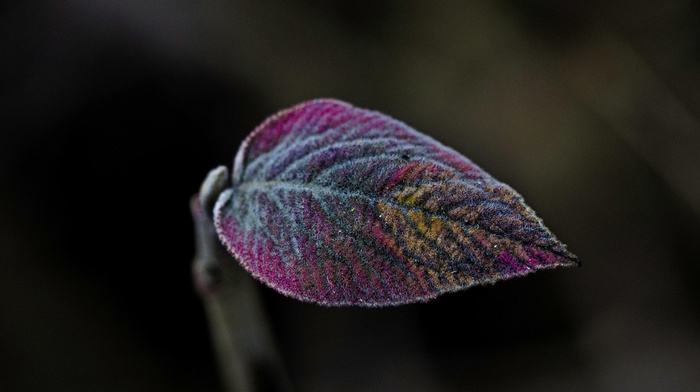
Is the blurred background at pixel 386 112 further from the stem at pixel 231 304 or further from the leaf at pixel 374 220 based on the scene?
the leaf at pixel 374 220

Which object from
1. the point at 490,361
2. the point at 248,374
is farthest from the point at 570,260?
the point at 490,361

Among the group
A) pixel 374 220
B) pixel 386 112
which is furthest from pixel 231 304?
pixel 386 112

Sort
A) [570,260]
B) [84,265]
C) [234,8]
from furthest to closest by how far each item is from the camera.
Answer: [234,8] < [84,265] < [570,260]

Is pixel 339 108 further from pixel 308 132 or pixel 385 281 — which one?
pixel 385 281

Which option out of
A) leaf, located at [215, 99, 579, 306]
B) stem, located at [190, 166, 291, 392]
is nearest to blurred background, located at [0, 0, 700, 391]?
stem, located at [190, 166, 291, 392]

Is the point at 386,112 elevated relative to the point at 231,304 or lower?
elevated

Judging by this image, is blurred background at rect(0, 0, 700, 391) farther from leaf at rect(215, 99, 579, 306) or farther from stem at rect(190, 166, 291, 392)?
leaf at rect(215, 99, 579, 306)

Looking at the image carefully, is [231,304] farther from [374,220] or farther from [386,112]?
[386,112]
